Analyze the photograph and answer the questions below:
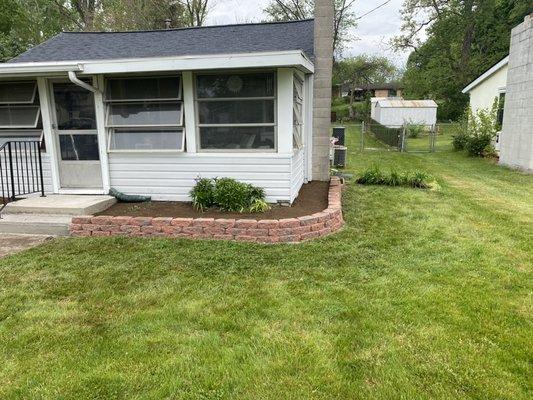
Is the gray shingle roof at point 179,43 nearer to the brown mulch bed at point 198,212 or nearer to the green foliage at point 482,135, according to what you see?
the brown mulch bed at point 198,212

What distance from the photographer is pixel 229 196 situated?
5750mm

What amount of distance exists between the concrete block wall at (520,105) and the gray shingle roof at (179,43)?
634cm

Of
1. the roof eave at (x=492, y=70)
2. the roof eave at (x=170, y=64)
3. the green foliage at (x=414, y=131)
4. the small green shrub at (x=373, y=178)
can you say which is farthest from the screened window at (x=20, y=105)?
the green foliage at (x=414, y=131)

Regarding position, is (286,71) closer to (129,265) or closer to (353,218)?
(353,218)

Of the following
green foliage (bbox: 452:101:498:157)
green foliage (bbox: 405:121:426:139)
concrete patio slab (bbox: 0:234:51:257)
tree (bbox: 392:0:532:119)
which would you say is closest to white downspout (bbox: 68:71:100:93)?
concrete patio slab (bbox: 0:234:51:257)

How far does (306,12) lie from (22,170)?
26.1 m

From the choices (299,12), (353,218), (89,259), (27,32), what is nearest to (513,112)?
(353,218)

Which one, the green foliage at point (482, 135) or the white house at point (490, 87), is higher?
the white house at point (490, 87)

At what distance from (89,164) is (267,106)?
3.09 meters

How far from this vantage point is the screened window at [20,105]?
254 inches

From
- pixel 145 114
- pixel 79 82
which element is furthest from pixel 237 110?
pixel 79 82

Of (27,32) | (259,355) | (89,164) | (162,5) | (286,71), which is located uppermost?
(162,5)

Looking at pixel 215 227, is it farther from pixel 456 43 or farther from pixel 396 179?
pixel 456 43

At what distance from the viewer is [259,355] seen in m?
2.72
